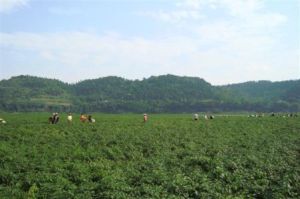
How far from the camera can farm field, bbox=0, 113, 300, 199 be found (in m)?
19.0

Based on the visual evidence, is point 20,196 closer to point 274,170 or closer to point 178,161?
point 178,161

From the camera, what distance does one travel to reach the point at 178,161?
27078 mm

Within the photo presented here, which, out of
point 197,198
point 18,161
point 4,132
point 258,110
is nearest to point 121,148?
point 18,161

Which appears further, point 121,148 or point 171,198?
point 121,148

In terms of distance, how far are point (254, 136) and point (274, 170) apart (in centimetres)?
1796

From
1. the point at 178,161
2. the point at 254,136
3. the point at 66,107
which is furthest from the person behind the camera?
the point at 66,107

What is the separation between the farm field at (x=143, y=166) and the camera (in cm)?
1895

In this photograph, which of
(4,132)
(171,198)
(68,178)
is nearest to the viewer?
(171,198)

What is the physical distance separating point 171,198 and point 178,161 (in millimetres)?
9968

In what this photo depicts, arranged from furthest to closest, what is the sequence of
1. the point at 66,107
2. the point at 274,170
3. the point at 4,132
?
the point at 66,107, the point at 4,132, the point at 274,170

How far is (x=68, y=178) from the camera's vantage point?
70.6 ft

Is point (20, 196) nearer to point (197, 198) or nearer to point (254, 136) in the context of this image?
point (197, 198)

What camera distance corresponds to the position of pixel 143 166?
989 inches

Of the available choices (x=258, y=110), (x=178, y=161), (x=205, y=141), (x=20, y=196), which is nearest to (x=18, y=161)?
(x=20, y=196)
